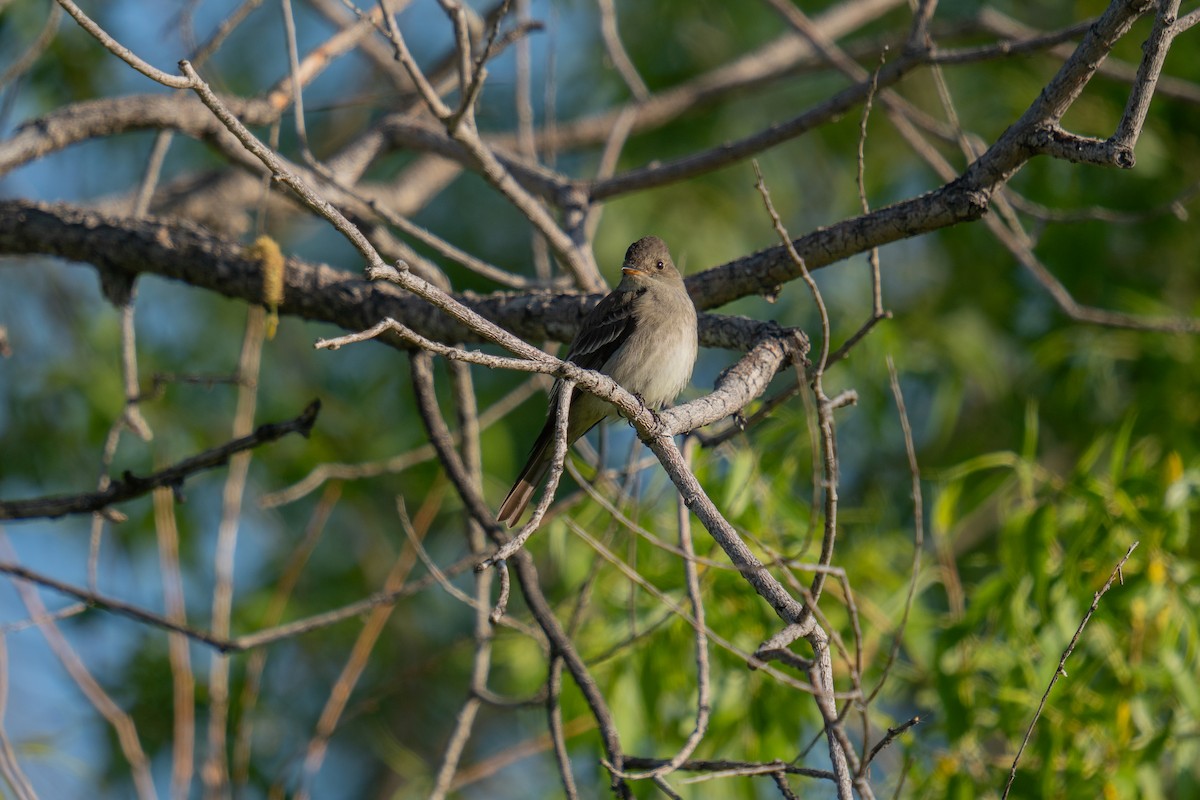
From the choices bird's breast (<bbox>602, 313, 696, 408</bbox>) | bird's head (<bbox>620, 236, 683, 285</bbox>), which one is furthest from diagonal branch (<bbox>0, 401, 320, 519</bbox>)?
bird's head (<bbox>620, 236, 683, 285</bbox>)

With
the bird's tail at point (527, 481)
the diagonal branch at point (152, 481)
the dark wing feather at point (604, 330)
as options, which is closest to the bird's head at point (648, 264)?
the dark wing feather at point (604, 330)

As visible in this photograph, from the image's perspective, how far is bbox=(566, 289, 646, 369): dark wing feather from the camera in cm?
415

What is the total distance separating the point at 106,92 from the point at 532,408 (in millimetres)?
3917

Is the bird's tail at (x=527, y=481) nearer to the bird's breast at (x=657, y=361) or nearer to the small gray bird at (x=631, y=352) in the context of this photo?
the small gray bird at (x=631, y=352)

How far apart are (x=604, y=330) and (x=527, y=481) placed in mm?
620

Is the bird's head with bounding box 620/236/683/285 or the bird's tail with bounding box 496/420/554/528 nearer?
the bird's tail with bounding box 496/420/554/528

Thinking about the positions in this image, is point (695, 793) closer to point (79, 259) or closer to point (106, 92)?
point (79, 259)

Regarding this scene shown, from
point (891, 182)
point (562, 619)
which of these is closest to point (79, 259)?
point (562, 619)

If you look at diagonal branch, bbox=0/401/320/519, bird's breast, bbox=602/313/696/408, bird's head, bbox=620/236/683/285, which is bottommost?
diagonal branch, bbox=0/401/320/519

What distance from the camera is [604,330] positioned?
4367mm

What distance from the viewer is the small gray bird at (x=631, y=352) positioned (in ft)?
14.0

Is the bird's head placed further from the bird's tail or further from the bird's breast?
the bird's tail

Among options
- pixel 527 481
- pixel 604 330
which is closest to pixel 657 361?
pixel 604 330

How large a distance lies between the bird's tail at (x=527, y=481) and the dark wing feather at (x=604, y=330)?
0.31m
